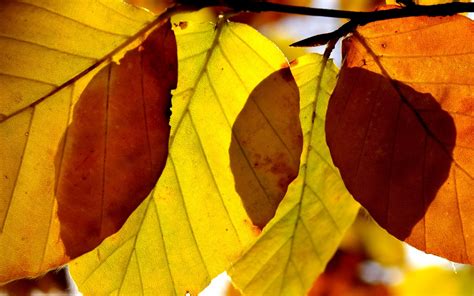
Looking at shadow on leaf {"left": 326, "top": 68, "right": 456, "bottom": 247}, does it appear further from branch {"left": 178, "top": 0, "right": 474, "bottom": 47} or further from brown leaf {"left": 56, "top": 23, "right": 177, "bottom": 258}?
brown leaf {"left": 56, "top": 23, "right": 177, "bottom": 258}

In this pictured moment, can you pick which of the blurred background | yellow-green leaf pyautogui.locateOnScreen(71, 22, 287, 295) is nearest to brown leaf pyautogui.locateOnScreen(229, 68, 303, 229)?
yellow-green leaf pyautogui.locateOnScreen(71, 22, 287, 295)

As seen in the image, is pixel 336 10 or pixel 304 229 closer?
pixel 336 10

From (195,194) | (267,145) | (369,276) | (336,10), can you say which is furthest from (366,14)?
(369,276)

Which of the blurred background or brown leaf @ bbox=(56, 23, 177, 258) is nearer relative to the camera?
brown leaf @ bbox=(56, 23, 177, 258)

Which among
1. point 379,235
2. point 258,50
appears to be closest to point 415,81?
point 258,50

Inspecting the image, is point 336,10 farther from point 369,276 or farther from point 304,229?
point 369,276

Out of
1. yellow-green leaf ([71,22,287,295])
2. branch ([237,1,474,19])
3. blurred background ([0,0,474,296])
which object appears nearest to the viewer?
branch ([237,1,474,19])

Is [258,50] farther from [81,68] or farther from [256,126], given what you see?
[81,68]
